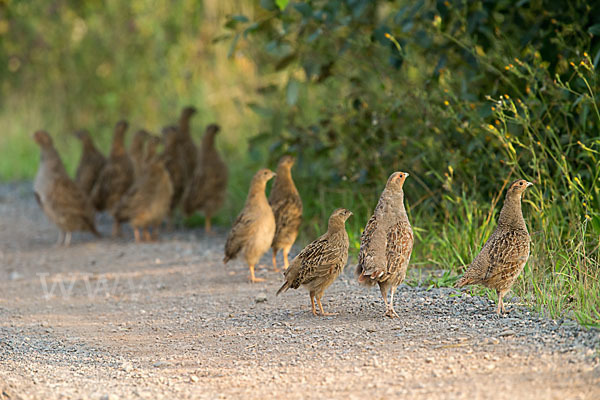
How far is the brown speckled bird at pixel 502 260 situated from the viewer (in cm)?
475

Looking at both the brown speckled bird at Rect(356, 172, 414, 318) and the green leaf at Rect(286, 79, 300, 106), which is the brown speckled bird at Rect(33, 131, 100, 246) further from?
the brown speckled bird at Rect(356, 172, 414, 318)

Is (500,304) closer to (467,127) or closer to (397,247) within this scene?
(397,247)

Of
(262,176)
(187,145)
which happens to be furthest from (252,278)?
(187,145)

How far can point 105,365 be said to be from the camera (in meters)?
4.54

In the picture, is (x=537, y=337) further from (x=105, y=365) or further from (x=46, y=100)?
(x=46, y=100)

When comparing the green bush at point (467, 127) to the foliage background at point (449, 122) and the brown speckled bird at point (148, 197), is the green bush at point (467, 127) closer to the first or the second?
the foliage background at point (449, 122)

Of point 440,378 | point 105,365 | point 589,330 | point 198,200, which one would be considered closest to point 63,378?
point 105,365

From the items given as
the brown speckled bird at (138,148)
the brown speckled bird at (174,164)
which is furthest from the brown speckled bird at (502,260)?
the brown speckled bird at (138,148)

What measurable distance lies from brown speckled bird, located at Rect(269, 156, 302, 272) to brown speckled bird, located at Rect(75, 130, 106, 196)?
3466mm

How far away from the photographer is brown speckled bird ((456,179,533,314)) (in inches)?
187

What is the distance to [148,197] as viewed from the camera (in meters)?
8.52

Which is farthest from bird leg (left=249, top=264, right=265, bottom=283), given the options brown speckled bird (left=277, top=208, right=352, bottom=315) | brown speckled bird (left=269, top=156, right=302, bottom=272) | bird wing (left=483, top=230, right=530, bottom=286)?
bird wing (left=483, top=230, right=530, bottom=286)

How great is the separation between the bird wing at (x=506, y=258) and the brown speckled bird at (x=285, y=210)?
2.27 meters

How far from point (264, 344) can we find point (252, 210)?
6.40 feet
